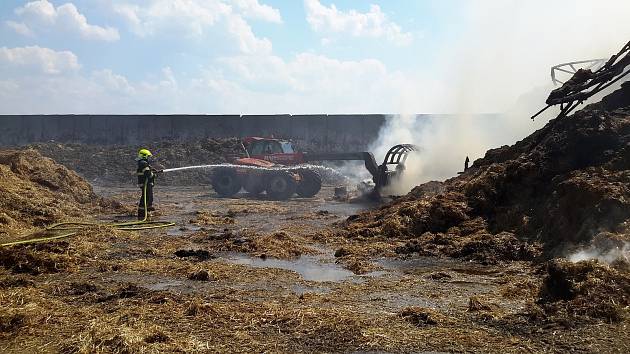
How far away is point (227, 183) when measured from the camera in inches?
930

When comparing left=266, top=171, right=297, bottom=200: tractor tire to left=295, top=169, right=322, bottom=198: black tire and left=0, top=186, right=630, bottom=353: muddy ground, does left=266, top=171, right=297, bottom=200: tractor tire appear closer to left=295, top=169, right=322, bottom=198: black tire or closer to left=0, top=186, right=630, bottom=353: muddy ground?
left=295, top=169, right=322, bottom=198: black tire

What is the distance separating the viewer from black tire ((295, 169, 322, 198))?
23.0m

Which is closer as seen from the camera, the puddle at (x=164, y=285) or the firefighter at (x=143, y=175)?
the puddle at (x=164, y=285)

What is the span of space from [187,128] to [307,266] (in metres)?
29.5

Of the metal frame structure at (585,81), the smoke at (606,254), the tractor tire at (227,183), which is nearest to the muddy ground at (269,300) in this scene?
the smoke at (606,254)

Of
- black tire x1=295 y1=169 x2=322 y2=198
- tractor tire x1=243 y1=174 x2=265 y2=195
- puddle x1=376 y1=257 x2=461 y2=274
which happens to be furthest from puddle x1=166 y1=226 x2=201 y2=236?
black tire x1=295 y1=169 x2=322 y2=198

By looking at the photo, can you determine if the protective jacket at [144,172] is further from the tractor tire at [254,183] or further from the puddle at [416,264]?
the tractor tire at [254,183]

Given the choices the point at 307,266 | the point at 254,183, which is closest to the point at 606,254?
the point at 307,266

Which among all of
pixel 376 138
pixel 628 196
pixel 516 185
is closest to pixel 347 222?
pixel 516 185

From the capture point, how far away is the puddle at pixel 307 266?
8652 millimetres

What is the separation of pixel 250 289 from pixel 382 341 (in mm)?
2738

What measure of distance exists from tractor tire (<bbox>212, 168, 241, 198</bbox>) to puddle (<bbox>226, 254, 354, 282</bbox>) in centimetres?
1319

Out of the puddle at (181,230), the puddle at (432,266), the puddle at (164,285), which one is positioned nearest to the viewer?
the puddle at (164,285)

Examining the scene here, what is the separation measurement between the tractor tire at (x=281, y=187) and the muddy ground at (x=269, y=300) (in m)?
10.3
